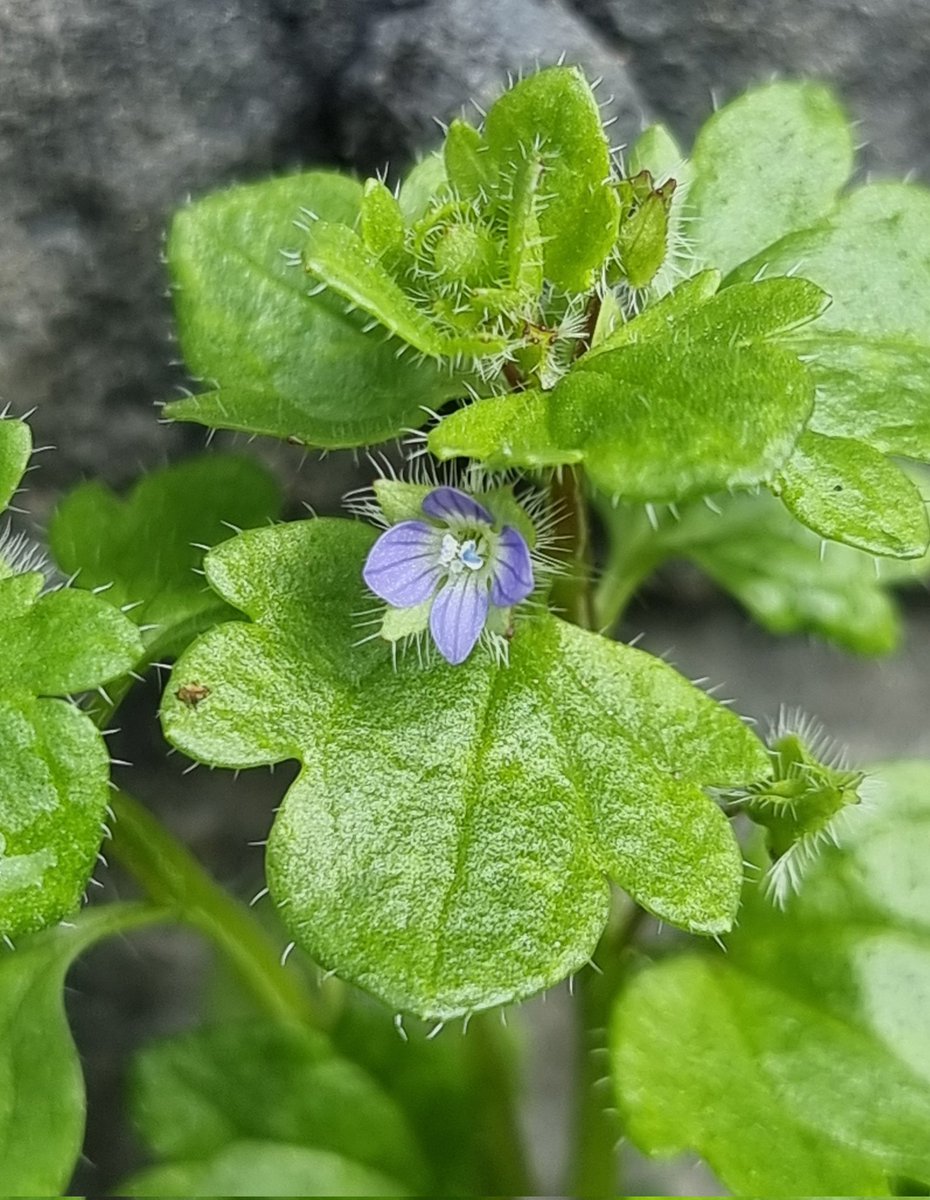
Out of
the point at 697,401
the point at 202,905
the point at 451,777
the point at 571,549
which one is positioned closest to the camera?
the point at 697,401

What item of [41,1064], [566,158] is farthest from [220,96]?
[41,1064]

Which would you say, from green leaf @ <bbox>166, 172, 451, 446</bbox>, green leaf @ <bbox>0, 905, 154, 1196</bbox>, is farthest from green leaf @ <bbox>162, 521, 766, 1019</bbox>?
green leaf @ <bbox>0, 905, 154, 1196</bbox>

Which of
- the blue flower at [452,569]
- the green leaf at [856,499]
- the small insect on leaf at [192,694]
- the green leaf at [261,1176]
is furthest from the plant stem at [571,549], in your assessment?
the green leaf at [261,1176]

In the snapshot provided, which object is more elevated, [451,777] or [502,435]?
[502,435]

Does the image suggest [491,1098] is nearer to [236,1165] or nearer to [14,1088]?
[236,1165]

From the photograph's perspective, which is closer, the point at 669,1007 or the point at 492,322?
the point at 492,322

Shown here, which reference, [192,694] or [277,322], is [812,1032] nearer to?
[192,694]

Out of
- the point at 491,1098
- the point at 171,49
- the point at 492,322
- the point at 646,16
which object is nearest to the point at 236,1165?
the point at 491,1098

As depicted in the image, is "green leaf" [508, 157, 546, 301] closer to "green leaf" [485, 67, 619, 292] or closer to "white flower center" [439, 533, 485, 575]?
"green leaf" [485, 67, 619, 292]
